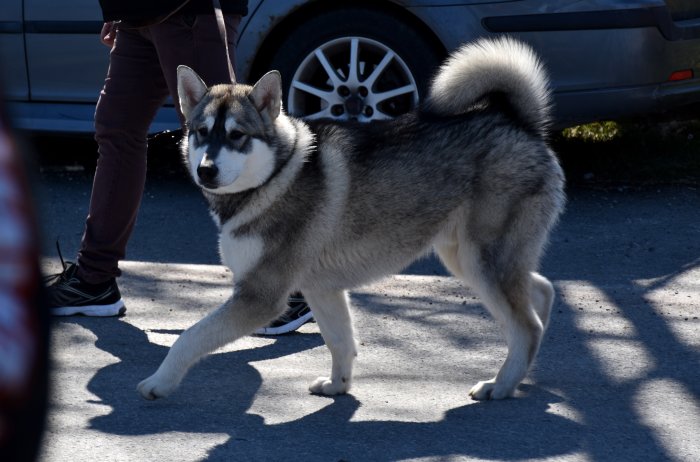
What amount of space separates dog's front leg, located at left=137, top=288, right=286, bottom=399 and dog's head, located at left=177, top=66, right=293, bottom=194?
42 centimetres

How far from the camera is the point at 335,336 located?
378 centimetres

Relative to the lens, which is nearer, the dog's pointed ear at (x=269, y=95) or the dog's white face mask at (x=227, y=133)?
the dog's white face mask at (x=227, y=133)

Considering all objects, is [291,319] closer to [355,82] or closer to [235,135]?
[235,135]

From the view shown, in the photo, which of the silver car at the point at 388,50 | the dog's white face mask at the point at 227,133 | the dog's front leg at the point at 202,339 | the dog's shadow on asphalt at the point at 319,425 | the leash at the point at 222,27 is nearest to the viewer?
the dog's shadow on asphalt at the point at 319,425

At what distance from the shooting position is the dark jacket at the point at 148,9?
415 cm

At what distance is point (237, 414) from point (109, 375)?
0.61 meters

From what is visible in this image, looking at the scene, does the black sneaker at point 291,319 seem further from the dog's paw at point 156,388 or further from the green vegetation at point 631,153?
the green vegetation at point 631,153

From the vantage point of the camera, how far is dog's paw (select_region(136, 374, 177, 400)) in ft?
11.5

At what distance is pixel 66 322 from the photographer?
4.49 m

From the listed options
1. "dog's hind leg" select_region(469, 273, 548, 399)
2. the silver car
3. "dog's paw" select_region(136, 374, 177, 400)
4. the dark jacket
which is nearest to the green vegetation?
the silver car

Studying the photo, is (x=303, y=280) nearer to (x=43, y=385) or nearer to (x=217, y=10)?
(x=217, y=10)

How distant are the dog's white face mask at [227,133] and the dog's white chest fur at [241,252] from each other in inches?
6.8

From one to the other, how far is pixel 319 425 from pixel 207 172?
2.97 feet

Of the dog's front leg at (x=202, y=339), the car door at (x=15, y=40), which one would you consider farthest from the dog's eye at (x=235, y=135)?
the car door at (x=15, y=40)
